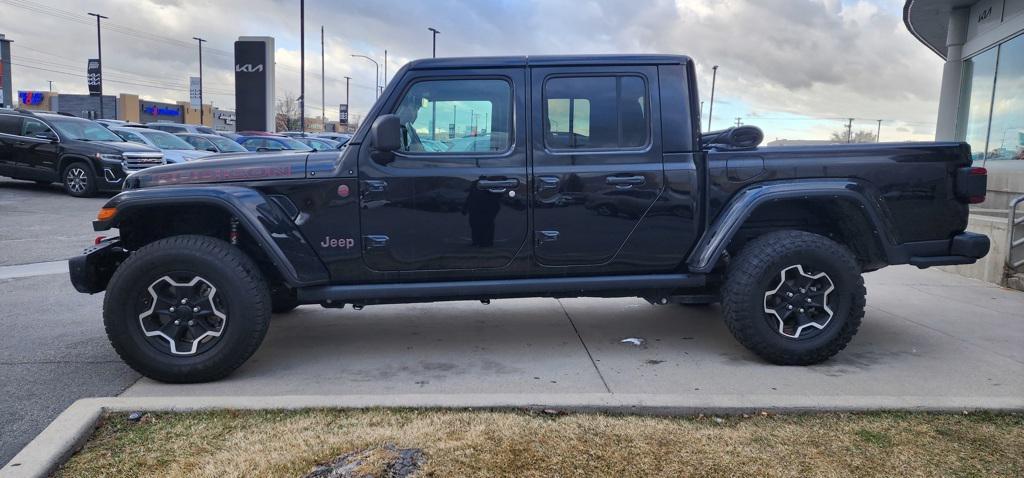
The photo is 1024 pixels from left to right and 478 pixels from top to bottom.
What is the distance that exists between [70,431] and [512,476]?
2165 millimetres

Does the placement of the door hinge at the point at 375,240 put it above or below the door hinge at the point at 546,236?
below

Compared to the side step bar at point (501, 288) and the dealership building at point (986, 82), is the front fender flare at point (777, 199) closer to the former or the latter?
the side step bar at point (501, 288)

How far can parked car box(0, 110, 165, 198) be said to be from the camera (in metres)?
14.9

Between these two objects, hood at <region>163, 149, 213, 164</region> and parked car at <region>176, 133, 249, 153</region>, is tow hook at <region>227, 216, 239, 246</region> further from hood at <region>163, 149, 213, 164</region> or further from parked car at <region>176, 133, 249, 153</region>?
parked car at <region>176, 133, 249, 153</region>

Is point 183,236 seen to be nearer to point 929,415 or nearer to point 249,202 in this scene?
point 249,202

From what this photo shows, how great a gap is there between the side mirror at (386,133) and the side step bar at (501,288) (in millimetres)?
897

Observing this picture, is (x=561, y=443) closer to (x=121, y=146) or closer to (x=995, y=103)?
(x=995, y=103)

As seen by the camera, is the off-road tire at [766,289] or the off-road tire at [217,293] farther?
the off-road tire at [766,289]

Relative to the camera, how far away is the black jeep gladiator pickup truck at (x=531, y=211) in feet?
14.3

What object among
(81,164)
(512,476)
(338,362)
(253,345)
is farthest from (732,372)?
(81,164)

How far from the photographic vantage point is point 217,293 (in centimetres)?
430

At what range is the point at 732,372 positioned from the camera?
15.0 feet

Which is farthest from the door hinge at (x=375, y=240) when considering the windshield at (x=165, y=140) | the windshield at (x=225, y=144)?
the windshield at (x=225, y=144)

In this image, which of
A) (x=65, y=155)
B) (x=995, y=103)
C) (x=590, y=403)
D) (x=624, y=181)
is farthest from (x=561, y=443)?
(x=65, y=155)
